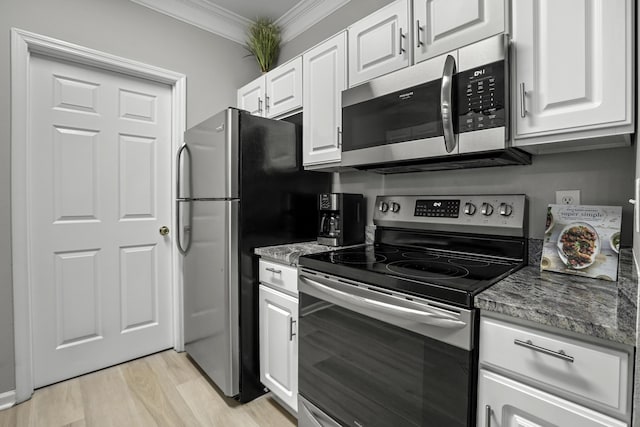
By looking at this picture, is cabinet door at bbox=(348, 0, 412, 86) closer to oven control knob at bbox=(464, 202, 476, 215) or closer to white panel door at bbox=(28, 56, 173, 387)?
oven control knob at bbox=(464, 202, 476, 215)

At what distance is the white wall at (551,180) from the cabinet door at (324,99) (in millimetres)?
523

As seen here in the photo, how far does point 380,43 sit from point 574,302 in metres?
1.35

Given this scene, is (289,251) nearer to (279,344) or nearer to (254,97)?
(279,344)

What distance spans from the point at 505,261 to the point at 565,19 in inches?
36.7

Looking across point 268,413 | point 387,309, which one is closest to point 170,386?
point 268,413

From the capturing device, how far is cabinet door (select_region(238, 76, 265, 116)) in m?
2.37

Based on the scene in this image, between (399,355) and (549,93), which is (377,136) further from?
(399,355)

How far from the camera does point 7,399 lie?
1.80 m

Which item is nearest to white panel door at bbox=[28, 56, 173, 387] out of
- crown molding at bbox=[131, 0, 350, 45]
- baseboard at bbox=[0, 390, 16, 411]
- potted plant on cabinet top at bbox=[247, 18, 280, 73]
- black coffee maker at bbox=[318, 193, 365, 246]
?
baseboard at bbox=[0, 390, 16, 411]

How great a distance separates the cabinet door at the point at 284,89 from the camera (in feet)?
6.72

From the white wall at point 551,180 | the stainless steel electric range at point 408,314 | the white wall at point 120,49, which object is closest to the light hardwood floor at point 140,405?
the white wall at point 120,49

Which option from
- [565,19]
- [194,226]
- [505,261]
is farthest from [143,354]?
[565,19]

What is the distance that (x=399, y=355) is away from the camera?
3.59ft

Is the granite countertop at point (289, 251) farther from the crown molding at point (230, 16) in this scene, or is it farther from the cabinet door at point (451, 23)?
the crown molding at point (230, 16)
